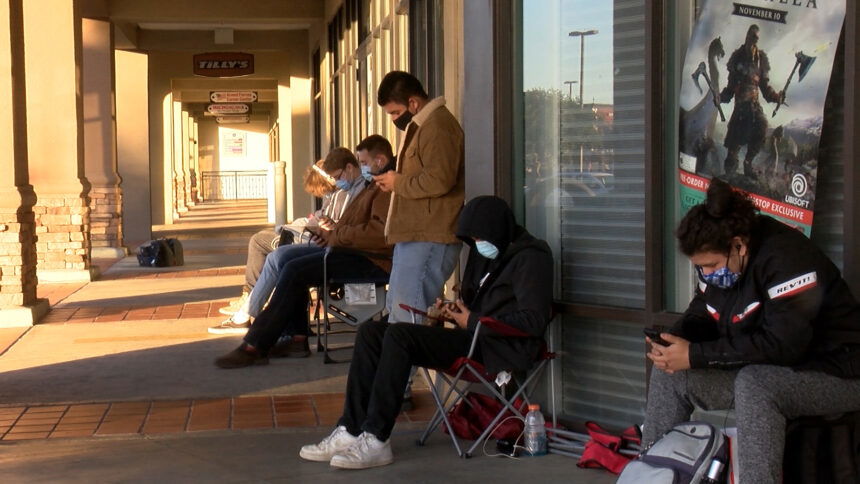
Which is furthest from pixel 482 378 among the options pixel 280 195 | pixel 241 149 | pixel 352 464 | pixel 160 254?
pixel 241 149

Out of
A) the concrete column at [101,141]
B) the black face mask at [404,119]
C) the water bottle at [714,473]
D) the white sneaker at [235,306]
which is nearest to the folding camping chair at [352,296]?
the black face mask at [404,119]

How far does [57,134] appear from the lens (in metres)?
13.3

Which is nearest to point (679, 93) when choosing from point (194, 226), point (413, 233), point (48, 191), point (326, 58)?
point (413, 233)

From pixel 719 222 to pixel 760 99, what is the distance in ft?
2.52

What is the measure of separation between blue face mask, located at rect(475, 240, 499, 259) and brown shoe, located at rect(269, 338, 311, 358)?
2669 millimetres

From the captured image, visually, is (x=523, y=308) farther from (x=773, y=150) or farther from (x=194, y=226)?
(x=194, y=226)

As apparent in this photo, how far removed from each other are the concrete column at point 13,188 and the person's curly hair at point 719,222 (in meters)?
6.71

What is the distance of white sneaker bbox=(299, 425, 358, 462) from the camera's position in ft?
15.0

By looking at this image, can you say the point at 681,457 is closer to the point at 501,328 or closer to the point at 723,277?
the point at 723,277

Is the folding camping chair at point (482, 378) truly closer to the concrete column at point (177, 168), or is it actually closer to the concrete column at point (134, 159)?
the concrete column at point (134, 159)

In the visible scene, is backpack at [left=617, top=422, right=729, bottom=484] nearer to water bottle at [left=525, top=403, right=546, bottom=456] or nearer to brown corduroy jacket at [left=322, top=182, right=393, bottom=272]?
water bottle at [left=525, top=403, right=546, bottom=456]

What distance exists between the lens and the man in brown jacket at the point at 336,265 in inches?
262

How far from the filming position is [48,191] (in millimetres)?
12969

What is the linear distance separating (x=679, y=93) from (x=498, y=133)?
1.06 m
